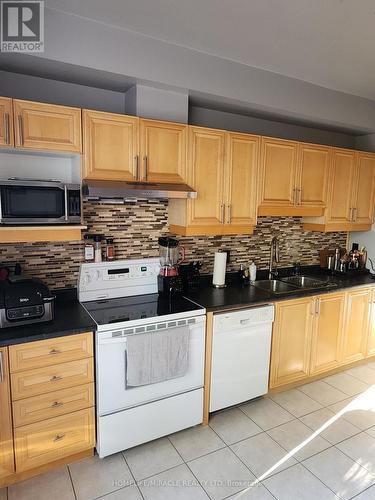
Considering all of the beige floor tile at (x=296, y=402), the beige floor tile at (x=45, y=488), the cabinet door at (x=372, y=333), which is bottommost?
the beige floor tile at (x=45, y=488)

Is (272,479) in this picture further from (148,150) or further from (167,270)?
(148,150)

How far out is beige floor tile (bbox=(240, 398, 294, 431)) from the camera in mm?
2562

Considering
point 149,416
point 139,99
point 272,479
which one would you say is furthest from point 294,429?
point 139,99

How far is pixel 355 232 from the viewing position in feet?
13.0

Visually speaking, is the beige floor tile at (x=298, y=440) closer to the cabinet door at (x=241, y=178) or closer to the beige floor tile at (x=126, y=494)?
the beige floor tile at (x=126, y=494)

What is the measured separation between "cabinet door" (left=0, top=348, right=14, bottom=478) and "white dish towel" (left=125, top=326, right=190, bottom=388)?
0.66 meters

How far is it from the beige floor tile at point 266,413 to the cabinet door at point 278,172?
1.69m

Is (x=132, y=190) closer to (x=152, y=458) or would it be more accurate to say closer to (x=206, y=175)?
(x=206, y=175)

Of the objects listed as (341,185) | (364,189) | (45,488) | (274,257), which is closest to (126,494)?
(45,488)

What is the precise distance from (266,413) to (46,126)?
2.62m

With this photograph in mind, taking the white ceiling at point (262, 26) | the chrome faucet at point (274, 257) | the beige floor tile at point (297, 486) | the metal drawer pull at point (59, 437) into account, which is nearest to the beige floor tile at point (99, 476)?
the metal drawer pull at point (59, 437)

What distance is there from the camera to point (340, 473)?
2.09 meters

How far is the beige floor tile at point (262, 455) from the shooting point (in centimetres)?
212

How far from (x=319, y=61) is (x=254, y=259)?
5.86 feet
